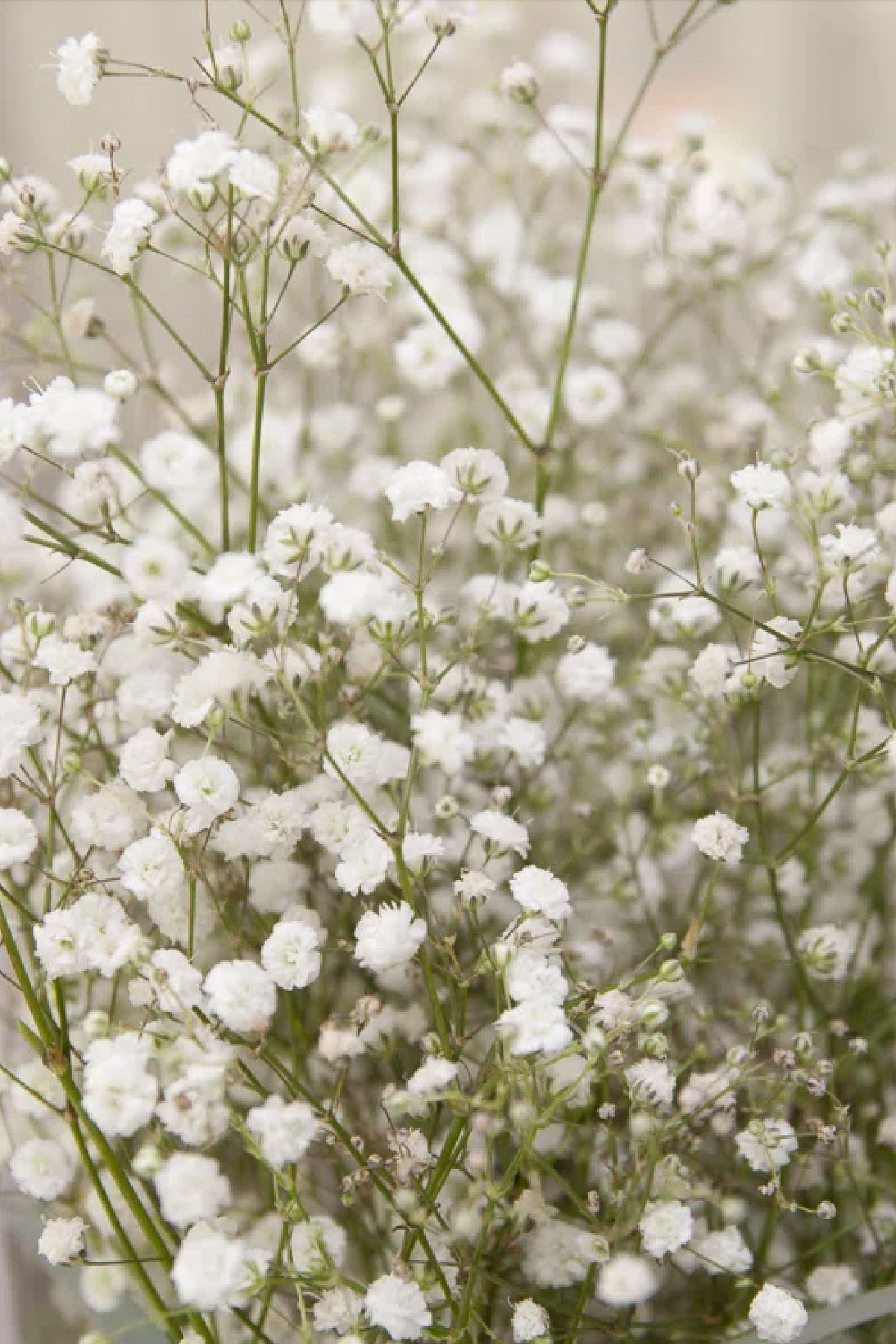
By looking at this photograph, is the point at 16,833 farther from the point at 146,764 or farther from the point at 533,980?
the point at 533,980

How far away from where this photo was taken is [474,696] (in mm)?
631

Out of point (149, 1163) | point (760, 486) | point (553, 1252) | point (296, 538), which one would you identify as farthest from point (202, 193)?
point (553, 1252)

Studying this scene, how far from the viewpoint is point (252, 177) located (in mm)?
507

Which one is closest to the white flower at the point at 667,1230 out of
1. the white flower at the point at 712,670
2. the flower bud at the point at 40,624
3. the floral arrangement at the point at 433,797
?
the floral arrangement at the point at 433,797

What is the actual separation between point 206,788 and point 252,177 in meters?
0.23

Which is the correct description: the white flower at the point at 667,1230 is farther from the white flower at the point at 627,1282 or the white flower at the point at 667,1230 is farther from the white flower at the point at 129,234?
the white flower at the point at 129,234

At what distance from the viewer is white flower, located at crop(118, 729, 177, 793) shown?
1.77 ft

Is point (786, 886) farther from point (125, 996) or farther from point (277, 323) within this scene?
point (277, 323)

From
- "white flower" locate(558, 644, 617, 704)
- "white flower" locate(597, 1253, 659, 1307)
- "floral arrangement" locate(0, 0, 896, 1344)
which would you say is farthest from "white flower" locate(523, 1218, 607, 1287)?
"white flower" locate(558, 644, 617, 704)

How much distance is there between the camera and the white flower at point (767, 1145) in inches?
21.2

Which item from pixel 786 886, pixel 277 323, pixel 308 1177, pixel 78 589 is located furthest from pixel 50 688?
pixel 277 323

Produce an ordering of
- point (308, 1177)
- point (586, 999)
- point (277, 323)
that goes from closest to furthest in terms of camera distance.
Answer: point (586, 999), point (308, 1177), point (277, 323)

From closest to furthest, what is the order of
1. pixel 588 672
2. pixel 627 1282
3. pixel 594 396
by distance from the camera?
pixel 627 1282 → pixel 588 672 → pixel 594 396

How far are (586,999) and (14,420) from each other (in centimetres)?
31
